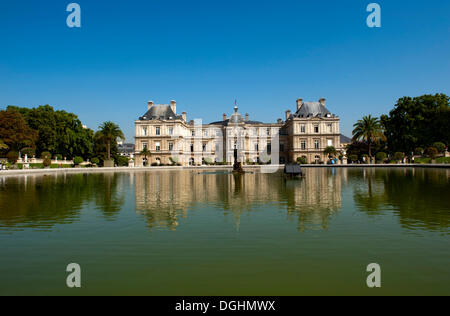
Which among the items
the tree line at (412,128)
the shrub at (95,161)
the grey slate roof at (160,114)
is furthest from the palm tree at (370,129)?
the shrub at (95,161)

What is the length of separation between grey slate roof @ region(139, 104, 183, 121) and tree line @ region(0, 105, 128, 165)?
494 inches

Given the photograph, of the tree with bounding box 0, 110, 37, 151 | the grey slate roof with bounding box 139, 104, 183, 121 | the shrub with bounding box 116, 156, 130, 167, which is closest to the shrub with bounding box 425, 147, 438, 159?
the grey slate roof with bounding box 139, 104, 183, 121

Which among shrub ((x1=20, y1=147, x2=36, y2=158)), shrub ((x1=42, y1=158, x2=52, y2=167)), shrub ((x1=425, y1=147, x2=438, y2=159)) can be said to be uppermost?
shrub ((x1=20, y1=147, x2=36, y2=158))

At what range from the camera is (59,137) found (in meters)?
60.4

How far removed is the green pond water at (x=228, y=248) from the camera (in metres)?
4.99

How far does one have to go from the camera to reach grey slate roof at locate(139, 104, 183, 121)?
248 feet

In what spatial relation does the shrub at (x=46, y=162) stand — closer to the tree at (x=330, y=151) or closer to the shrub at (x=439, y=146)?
the tree at (x=330, y=151)

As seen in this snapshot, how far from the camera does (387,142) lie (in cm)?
6738

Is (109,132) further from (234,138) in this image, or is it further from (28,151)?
(234,138)

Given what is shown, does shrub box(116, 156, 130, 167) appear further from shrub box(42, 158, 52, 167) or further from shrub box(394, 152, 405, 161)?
shrub box(394, 152, 405, 161)

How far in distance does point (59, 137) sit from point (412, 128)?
66.5m
